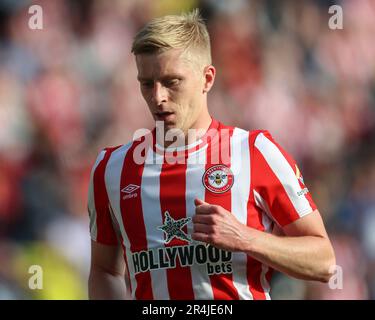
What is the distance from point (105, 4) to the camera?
19.0 feet

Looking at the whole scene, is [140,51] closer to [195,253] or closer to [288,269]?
[195,253]

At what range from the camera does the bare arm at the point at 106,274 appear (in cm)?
277

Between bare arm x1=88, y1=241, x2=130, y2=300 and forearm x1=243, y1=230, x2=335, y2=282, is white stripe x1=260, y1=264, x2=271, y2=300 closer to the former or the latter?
forearm x1=243, y1=230, x2=335, y2=282

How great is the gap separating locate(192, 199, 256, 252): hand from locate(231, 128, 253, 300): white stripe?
189 millimetres

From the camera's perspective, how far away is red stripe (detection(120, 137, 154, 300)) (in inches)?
102

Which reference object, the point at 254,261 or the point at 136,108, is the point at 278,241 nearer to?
the point at 254,261

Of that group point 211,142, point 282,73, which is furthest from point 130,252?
point 282,73

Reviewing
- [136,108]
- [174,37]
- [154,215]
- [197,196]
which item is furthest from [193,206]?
[136,108]

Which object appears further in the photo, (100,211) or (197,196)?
(100,211)

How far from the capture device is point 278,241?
2406mm

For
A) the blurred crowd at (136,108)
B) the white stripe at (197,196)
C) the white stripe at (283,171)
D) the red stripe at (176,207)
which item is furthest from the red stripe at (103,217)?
the blurred crowd at (136,108)

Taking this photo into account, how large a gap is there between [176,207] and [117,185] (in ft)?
0.95

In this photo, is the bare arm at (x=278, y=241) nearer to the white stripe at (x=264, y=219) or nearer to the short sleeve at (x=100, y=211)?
the white stripe at (x=264, y=219)

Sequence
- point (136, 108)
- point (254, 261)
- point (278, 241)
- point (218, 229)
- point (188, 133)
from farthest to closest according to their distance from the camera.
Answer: point (136, 108), point (188, 133), point (254, 261), point (278, 241), point (218, 229)
